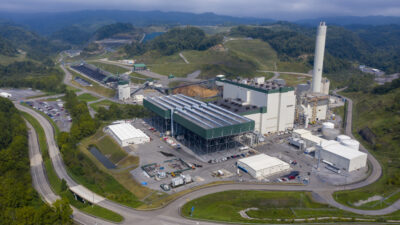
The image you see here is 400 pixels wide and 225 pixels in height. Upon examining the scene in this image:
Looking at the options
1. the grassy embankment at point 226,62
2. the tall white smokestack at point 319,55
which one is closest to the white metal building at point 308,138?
the tall white smokestack at point 319,55

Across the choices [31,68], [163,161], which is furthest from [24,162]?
[31,68]

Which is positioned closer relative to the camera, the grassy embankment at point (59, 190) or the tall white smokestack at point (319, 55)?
the grassy embankment at point (59, 190)

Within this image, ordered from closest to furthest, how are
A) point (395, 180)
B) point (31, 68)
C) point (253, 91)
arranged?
point (395, 180)
point (253, 91)
point (31, 68)

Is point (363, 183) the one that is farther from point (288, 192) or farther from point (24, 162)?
point (24, 162)

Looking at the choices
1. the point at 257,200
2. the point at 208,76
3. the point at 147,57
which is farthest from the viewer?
the point at 147,57

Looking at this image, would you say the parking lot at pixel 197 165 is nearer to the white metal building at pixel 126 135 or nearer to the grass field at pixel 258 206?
the white metal building at pixel 126 135

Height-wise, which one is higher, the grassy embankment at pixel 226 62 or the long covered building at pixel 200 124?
the grassy embankment at pixel 226 62
